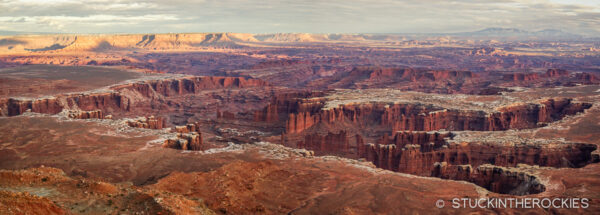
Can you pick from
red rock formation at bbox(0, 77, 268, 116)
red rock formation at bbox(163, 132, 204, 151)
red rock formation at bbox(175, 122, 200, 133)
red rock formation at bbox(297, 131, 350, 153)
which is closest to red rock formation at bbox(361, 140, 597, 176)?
red rock formation at bbox(297, 131, 350, 153)

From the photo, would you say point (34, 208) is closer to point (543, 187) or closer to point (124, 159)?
point (124, 159)

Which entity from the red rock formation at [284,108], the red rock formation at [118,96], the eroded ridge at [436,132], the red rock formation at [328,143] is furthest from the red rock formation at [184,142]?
the red rock formation at [118,96]

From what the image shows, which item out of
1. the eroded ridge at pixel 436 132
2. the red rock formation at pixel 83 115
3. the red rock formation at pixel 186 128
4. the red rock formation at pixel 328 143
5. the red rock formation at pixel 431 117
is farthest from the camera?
the red rock formation at pixel 431 117

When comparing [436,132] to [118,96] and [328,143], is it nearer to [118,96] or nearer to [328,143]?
[328,143]

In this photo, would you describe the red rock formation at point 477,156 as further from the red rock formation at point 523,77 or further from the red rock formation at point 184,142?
the red rock formation at point 523,77

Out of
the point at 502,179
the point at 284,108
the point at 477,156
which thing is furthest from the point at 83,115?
the point at 502,179

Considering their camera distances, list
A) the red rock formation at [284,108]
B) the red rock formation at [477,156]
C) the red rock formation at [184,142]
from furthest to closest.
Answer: the red rock formation at [284,108] → the red rock formation at [184,142] → the red rock formation at [477,156]

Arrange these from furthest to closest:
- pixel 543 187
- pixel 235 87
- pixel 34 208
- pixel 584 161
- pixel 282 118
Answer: pixel 235 87 < pixel 282 118 < pixel 584 161 < pixel 543 187 < pixel 34 208

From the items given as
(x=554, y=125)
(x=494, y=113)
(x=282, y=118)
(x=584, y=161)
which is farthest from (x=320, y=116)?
(x=584, y=161)

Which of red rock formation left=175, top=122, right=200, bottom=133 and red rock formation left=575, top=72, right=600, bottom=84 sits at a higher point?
red rock formation left=575, top=72, right=600, bottom=84

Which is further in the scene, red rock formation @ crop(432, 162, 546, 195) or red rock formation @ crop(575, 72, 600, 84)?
red rock formation @ crop(575, 72, 600, 84)

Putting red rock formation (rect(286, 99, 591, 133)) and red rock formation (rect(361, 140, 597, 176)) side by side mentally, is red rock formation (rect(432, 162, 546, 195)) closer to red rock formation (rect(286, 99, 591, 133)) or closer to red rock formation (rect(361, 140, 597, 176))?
red rock formation (rect(361, 140, 597, 176))
